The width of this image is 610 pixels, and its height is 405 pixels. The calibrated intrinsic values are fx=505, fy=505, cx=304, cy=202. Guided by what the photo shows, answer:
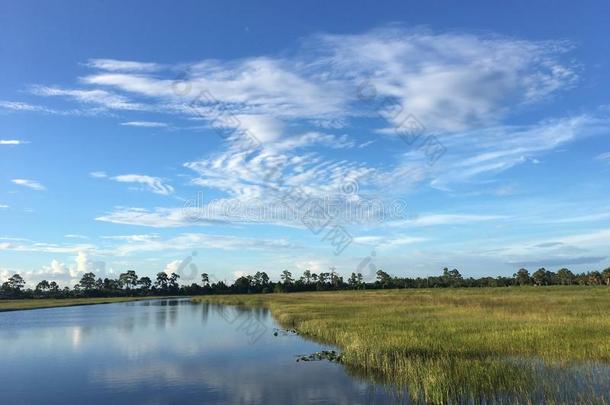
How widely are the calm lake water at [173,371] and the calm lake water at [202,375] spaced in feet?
0.13

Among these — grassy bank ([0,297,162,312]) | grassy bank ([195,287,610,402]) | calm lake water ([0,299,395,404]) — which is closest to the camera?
grassy bank ([195,287,610,402])

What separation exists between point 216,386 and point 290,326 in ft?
80.0

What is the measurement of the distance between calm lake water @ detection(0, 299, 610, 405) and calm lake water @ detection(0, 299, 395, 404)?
0.13ft

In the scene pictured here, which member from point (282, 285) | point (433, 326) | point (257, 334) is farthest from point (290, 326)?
point (282, 285)

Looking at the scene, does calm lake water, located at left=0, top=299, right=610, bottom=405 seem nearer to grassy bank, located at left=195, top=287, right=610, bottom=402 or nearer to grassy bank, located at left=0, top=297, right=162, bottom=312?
grassy bank, located at left=195, top=287, right=610, bottom=402

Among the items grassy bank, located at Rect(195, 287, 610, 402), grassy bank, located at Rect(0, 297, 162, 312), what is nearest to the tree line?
grassy bank, located at Rect(0, 297, 162, 312)

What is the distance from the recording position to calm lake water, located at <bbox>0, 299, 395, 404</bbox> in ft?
63.0

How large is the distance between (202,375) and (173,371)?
2030 millimetres

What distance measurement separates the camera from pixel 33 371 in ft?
84.1

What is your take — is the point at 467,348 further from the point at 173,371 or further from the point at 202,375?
the point at 173,371

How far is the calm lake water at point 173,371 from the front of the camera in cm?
1919

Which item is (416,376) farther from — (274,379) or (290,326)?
(290,326)

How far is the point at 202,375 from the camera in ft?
76.4

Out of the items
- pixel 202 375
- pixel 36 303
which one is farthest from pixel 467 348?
pixel 36 303
